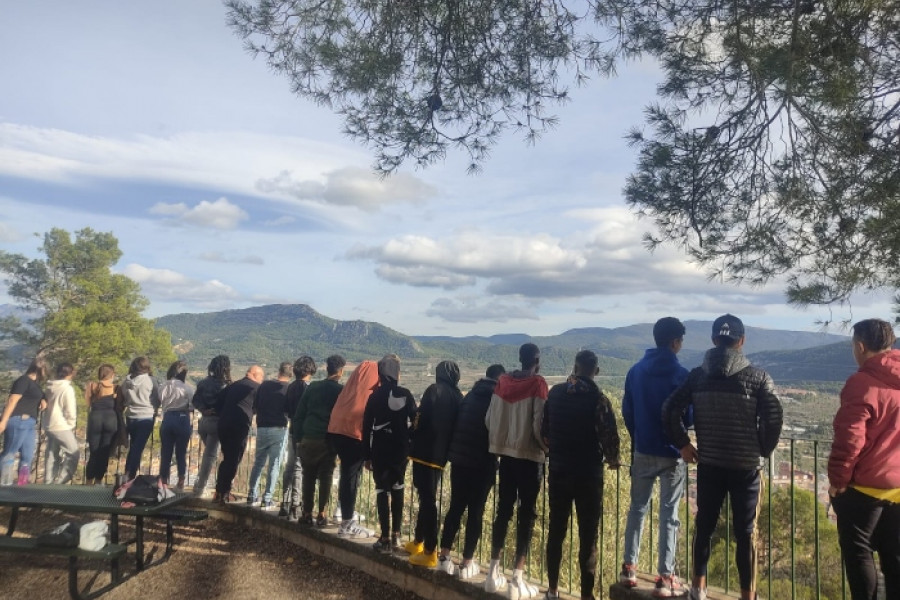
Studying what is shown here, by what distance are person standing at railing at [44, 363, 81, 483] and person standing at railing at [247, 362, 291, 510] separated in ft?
8.48

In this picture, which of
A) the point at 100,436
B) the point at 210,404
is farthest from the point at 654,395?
the point at 100,436

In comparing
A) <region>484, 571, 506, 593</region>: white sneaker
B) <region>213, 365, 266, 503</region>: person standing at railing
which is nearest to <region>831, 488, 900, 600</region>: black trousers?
<region>484, 571, 506, 593</region>: white sneaker

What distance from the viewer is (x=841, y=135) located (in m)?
5.27

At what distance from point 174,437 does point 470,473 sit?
Answer: 13.5 ft

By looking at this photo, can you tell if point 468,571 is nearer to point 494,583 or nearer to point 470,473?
point 494,583

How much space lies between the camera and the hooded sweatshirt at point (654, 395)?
3969mm

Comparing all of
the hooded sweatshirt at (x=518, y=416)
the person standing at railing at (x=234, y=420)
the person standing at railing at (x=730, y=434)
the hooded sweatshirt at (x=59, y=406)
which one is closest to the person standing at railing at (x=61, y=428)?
the hooded sweatshirt at (x=59, y=406)

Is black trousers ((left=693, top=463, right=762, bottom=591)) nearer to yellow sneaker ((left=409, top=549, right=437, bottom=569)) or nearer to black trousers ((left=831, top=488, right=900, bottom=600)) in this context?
black trousers ((left=831, top=488, right=900, bottom=600))

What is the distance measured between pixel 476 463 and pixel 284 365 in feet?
9.81

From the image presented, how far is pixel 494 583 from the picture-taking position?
4086 mm

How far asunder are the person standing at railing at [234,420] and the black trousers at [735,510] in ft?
14.5

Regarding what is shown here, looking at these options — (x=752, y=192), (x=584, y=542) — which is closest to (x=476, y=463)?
(x=584, y=542)

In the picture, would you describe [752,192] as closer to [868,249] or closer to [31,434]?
[868,249]

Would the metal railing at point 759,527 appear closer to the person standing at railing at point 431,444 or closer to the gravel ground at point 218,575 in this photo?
the person standing at railing at point 431,444
